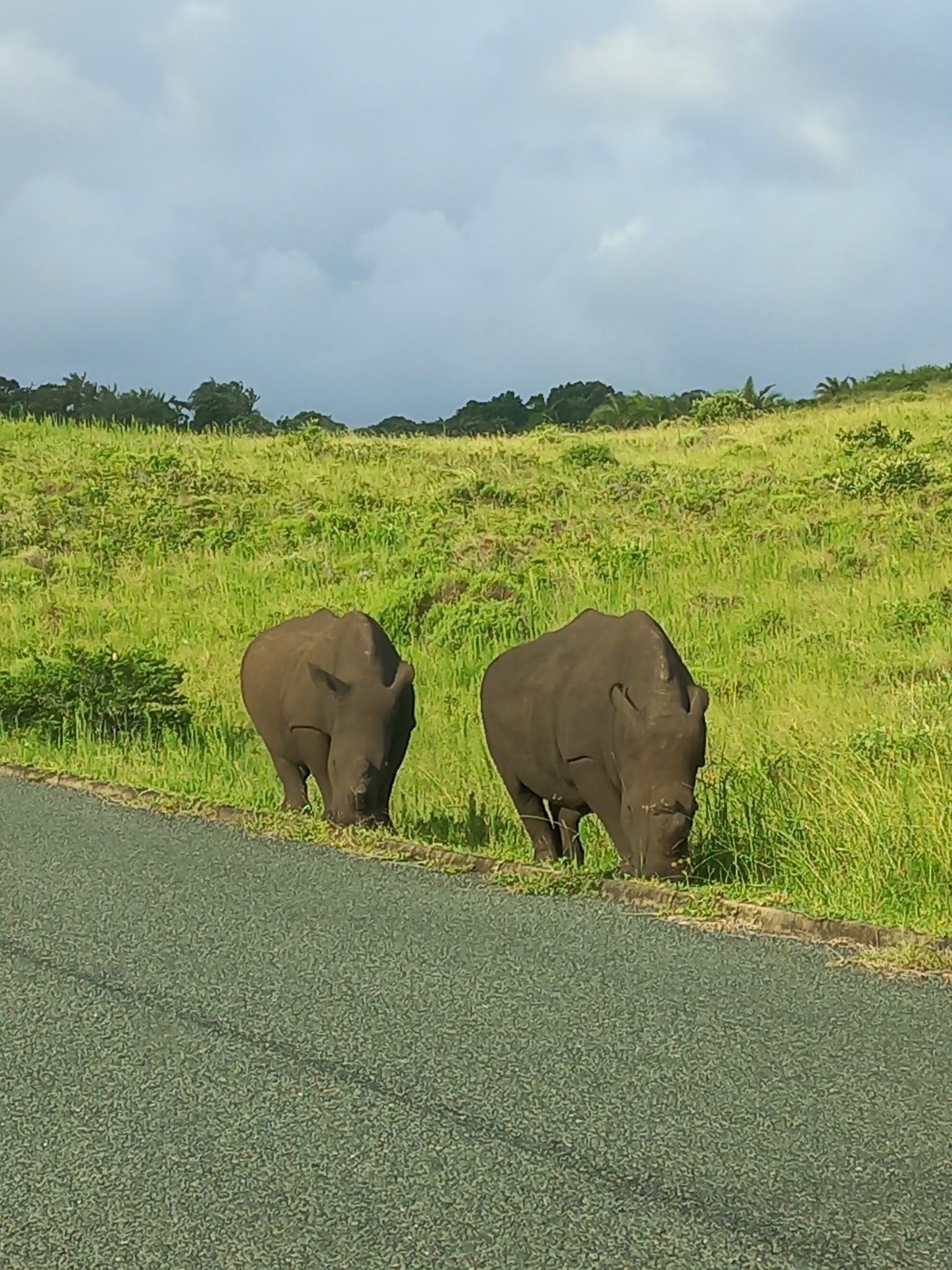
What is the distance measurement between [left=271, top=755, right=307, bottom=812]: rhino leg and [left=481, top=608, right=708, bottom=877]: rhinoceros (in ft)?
5.14

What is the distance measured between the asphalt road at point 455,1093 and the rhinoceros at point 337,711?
172 cm

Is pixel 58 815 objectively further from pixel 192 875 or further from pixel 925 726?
pixel 925 726

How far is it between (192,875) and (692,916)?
255 cm

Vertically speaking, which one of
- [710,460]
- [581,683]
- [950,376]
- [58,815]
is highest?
[950,376]

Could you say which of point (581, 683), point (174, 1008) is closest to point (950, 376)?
point (581, 683)

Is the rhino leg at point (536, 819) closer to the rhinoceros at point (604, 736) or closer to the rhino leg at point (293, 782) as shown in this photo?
the rhinoceros at point (604, 736)

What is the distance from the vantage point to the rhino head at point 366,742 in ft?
27.4

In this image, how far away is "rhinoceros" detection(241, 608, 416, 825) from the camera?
8.42 meters

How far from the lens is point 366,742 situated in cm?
849

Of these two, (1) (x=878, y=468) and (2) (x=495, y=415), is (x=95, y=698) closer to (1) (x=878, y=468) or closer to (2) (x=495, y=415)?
(1) (x=878, y=468)

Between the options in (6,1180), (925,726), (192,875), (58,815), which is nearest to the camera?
(6,1180)

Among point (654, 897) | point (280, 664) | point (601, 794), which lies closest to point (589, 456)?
point (280, 664)

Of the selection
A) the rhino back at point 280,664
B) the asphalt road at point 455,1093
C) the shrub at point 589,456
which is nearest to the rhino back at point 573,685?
the asphalt road at point 455,1093

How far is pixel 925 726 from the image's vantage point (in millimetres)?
10602
